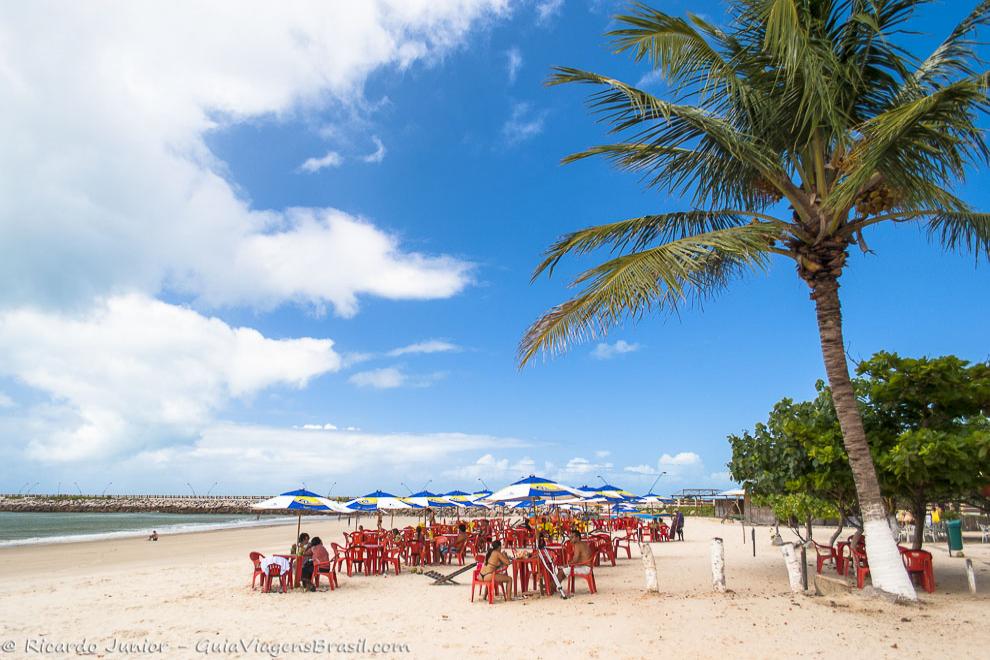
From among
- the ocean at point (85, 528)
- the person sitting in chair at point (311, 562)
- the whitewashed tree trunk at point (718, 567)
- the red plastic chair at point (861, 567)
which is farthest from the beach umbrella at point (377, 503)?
the ocean at point (85, 528)

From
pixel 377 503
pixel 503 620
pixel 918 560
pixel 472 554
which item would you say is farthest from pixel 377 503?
pixel 918 560

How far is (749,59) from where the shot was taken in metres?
9.60

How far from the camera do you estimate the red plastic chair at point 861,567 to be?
988 centimetres

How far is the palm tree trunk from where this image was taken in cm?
859

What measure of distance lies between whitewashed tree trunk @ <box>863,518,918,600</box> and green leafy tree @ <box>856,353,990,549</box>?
1.10 meters

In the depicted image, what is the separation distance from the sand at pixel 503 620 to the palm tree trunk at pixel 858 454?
0.42 metres

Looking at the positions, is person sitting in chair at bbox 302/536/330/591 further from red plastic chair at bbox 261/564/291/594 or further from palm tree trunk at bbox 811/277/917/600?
palm tree trunk at bbox 811/277/917/600

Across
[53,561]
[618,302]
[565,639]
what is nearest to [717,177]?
[618,302]

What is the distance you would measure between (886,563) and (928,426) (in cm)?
276

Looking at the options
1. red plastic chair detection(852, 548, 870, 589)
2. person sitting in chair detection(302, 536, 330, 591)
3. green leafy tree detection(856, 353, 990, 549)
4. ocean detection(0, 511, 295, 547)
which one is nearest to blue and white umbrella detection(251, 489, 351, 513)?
person sitting in chair detection(302, 536, 330, 591)

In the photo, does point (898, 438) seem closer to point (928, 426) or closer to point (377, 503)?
point (928, 426)

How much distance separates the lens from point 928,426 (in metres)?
10.1

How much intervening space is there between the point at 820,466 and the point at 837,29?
6.92 m

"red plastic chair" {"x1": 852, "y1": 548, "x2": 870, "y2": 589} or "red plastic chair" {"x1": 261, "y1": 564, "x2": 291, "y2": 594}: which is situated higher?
"red plastic chair" {"x1": 852, "y1": 548, "x2": 870, "y2": 589}
